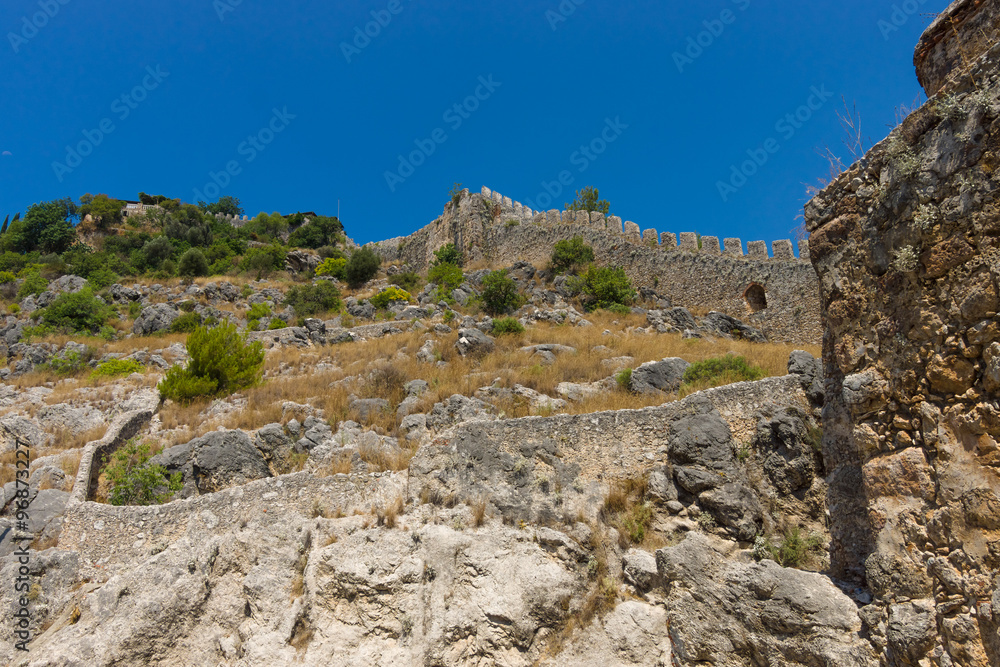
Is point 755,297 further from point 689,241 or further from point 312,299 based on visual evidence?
point 312,299

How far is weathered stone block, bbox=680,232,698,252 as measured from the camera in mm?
24061

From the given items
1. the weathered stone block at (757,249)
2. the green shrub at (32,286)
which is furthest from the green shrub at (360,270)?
the weathered stone block at (757,249)

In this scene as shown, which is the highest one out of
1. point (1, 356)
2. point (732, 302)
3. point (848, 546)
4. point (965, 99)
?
point (732, 302)

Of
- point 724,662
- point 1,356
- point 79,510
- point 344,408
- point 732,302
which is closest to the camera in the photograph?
point 724,662

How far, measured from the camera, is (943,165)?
4387mm

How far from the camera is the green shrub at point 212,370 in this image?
46.1 ft

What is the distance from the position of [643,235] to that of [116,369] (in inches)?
845

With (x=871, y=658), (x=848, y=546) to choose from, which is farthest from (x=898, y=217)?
(x=871, y=658)

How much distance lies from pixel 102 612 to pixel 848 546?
9010mm

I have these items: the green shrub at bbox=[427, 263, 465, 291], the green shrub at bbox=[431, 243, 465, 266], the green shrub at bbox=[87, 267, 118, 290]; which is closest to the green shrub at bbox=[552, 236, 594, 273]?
the green shrub at bbox=[427, 263, 465, 291]

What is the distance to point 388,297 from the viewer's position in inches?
1036

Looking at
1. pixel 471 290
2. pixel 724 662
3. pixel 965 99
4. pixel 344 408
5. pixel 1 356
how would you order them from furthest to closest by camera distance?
pixel 471 290 < pixel 1 356 < pixel 344 408 < pixel 724 662 < pixel 965 99

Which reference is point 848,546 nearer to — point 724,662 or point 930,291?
point 724,662

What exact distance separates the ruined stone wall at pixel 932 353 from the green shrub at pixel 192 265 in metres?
32.7
